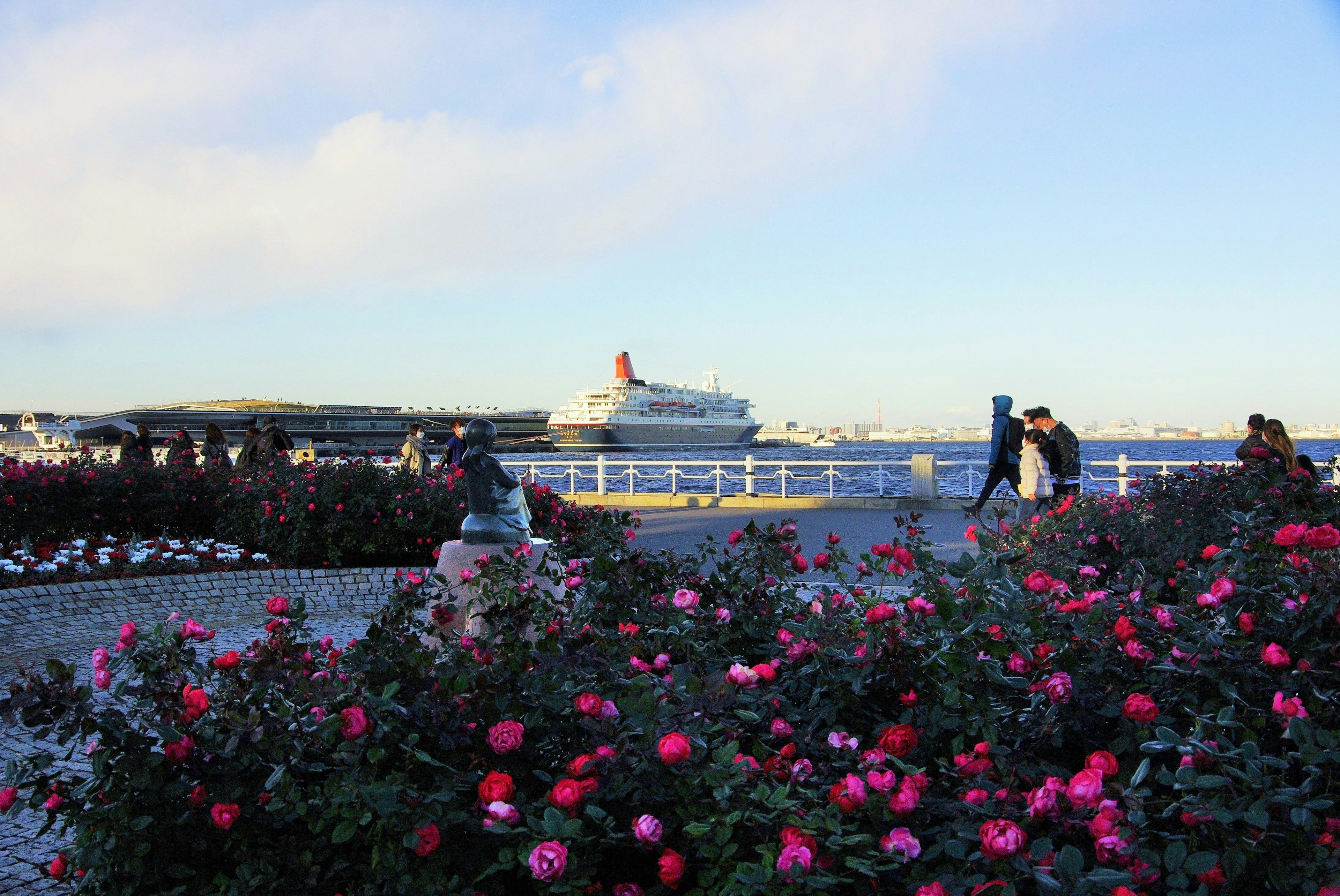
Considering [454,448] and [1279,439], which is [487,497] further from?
[454,448]

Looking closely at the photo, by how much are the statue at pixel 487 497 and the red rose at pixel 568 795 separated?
3.09m

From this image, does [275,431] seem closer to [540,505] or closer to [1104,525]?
[540,505]

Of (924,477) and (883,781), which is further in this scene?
(924,477)

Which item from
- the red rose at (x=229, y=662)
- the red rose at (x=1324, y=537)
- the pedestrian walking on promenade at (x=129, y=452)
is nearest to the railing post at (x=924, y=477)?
the pedestrian walking on promenade at (x=129, y=452)

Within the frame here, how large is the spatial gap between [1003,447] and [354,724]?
8.81 meters

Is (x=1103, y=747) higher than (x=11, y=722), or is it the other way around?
(x=11, y=722)

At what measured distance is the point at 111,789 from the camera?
1.79 meters

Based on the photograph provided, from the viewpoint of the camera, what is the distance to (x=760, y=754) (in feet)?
6.19

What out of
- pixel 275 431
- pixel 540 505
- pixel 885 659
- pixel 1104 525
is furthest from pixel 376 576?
pixel 885 659

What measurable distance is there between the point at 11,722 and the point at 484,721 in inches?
33.4

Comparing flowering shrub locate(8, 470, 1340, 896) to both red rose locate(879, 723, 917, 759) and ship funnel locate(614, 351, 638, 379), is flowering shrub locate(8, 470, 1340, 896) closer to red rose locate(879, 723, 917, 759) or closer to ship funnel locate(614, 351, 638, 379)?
red rose locate(879, 723, 917, 759)

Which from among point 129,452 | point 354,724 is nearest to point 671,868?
point 354,724

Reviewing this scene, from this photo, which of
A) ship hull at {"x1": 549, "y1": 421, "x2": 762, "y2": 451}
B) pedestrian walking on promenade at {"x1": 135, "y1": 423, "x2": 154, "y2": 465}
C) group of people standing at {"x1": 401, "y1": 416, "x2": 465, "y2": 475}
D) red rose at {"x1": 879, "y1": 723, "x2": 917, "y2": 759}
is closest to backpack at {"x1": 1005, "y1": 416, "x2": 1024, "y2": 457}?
group of people standing at {"x1": 401, "y1": 416, "x2": 465, "y2": 475}

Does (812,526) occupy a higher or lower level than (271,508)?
lower
